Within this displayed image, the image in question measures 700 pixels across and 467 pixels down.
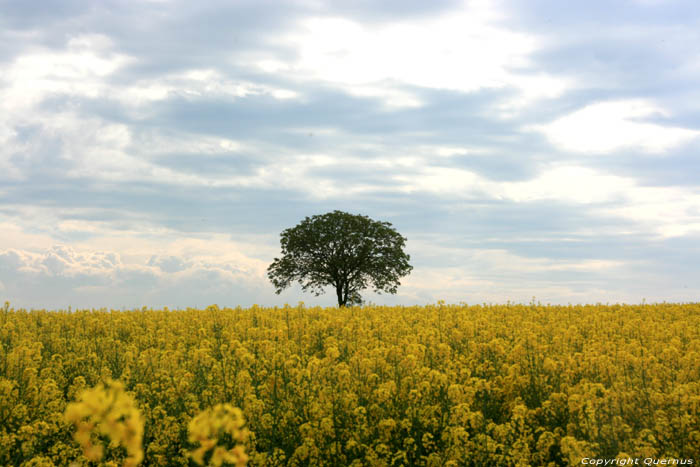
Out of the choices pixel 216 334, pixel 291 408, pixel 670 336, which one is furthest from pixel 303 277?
pixel 291 408

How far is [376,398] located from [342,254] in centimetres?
3713

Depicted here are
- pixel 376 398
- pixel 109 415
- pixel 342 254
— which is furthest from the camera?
pixel 342 254

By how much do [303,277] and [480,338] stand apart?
34894 millimetres

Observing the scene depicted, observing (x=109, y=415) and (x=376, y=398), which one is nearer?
(x=109, y=415)

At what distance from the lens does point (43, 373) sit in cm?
1041

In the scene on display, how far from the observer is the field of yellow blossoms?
7395 millimetres

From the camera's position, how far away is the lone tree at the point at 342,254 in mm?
45594

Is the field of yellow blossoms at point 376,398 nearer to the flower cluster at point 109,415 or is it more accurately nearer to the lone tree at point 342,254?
the flower cluster at point 109,415

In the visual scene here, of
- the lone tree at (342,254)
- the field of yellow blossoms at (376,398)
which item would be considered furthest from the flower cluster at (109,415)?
the lone tree at (342,254)

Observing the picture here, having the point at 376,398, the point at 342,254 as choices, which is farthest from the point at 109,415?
the point at 342,254

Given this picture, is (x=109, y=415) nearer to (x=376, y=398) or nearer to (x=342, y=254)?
(x=376, y=398)

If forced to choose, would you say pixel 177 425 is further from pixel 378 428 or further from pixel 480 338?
pixel 480 338

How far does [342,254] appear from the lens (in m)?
45.6

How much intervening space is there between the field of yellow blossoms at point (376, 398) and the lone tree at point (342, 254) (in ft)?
105
